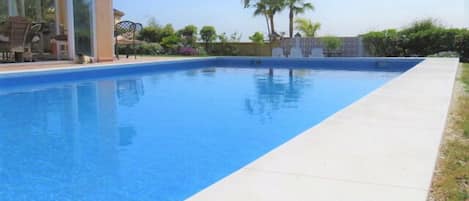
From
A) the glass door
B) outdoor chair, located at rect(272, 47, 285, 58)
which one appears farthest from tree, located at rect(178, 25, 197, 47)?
the glass door

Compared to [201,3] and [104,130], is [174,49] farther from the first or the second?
[104,130]

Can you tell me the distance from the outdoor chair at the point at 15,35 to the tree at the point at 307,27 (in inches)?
561

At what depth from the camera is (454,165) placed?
8.56 ft

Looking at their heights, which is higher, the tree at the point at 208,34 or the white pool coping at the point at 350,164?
the tree at the point at 208,34

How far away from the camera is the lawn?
7.10 feet

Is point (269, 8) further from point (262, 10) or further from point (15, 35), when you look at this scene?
point (15, 35)

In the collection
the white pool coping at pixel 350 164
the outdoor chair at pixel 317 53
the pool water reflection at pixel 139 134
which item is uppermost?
the outdoor chair at pixel 317 53

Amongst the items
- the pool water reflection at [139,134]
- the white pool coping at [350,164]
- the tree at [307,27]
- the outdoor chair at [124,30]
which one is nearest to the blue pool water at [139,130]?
the pool water reflection at [139,134]

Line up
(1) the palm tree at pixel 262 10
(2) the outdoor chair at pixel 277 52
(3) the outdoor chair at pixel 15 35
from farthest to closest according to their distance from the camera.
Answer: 1. (1) the palm tree at pixel 262 10
2. (2) the outdoor chair at pixel 277 52
3. (3) the outdoor chair at pixel 15 35

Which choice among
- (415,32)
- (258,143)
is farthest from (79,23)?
(415,32)

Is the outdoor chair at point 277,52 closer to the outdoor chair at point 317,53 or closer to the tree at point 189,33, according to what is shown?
the outdoor chair at point 317,53

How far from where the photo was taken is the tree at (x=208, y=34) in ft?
65.7

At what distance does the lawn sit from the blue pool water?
4.69 feet

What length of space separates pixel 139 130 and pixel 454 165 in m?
3.01
